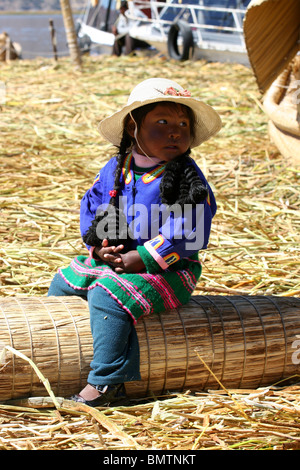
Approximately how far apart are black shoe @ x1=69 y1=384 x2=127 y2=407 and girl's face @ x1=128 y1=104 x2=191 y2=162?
85cm

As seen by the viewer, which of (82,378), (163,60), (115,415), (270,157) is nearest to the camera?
→ (115,415)

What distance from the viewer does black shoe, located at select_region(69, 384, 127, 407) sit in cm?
224

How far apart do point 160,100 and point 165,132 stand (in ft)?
0.39

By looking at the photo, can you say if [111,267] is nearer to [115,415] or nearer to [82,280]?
[82,280]

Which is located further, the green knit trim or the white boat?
the white boat

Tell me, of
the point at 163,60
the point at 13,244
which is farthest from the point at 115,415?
the point at 163,60

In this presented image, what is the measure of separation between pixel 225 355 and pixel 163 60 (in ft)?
33.0

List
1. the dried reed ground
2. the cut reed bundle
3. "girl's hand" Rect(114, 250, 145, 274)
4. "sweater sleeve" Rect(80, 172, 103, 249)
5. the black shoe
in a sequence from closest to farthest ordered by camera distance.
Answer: the dried reed ground, the black shoe, "girl's hand" Rect(114, 250, 145, 274), "sweater sleeve" Rect(80, 172, 103, 249), the cut reed bundle

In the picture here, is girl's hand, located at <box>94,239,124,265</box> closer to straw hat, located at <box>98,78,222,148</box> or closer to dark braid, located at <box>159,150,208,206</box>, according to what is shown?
dark braid, located at <box>159,150,208,206</box>

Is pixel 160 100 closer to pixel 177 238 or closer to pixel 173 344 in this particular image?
pixel 177 238

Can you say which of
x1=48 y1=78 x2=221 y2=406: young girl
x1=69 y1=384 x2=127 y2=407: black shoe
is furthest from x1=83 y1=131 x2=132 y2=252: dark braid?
x1=69 y1=384 x2=127 y2=407: black shoe

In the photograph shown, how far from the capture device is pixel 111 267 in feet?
8.07

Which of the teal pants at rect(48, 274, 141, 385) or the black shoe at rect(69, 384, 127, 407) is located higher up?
the teal pants at rect(48, 274, 141, 385)

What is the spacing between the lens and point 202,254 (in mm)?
3533
